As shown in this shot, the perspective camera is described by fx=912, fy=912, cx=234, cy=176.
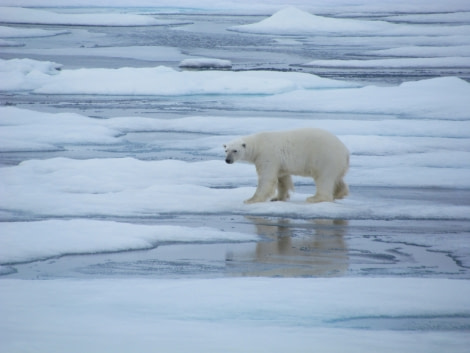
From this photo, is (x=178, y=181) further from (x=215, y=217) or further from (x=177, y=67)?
(x=177, y=67)

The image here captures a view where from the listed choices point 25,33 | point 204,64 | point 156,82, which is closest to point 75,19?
point 25,33

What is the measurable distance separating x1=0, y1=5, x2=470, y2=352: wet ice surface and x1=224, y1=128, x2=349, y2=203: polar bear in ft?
0.60

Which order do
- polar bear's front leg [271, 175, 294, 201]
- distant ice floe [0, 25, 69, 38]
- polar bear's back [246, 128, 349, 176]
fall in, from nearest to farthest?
polar bear's back [246, 128, 349, 176]
polar bear's front leg [271, 175, 294, 201]
distant ice floe [0, 25, 69, 38]

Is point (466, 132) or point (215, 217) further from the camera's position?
point (466, 132)

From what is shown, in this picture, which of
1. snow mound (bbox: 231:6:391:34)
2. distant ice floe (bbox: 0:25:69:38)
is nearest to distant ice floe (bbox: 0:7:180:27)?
distant ice floe (bbox: 0:25:69:38)

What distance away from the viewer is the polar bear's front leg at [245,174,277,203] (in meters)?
6.95

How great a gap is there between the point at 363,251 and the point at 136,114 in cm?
810

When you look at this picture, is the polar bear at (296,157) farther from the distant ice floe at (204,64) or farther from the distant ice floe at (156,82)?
the distant ice floe at (204,64)

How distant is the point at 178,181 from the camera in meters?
8.00

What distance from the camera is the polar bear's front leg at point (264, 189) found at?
6949mm

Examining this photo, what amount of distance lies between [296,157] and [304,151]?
0.08m

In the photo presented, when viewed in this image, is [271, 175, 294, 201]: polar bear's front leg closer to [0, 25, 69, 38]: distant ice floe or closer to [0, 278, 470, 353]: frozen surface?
[0, 278, 470, 353]: frozen surface

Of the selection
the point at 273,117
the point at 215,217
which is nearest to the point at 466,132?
the point at 273,117

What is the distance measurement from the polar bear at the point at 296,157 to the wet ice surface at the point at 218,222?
0.18 meters
